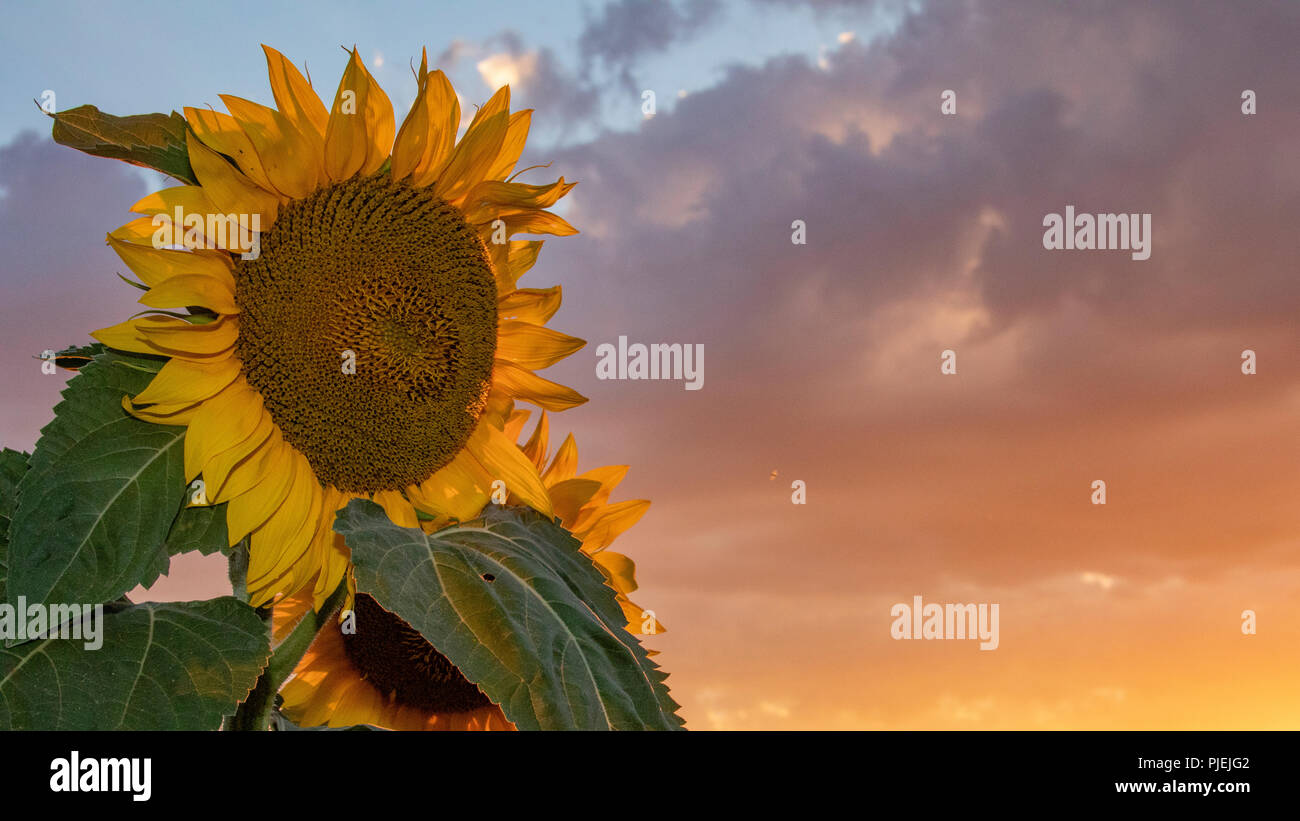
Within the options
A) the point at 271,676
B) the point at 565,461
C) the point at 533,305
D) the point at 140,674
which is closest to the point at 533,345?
the point at 533,305

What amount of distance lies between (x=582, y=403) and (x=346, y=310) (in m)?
0.76

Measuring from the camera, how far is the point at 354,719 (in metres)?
3.69

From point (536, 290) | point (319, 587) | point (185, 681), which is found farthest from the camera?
point (536, 290)

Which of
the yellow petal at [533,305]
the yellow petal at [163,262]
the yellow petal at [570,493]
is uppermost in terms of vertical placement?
the yellow petal at [533,305]

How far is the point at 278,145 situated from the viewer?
2.49m

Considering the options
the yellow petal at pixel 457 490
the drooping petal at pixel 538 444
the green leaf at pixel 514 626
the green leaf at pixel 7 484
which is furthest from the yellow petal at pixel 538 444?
the green leaf at pixel 7 484

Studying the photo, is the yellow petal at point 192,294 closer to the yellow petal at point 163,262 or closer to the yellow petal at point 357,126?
the yellow petal at point 163,262

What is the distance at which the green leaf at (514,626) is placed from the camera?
6.89 ft

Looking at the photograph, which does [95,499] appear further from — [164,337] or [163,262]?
[163,262]

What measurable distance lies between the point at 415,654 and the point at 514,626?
4.93ft

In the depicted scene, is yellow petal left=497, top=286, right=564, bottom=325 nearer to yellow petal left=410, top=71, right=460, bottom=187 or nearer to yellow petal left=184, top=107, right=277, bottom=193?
yellow petal left=410, top=71, right=460, bottom=187

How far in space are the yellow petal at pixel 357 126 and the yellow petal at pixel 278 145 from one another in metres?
0.05
